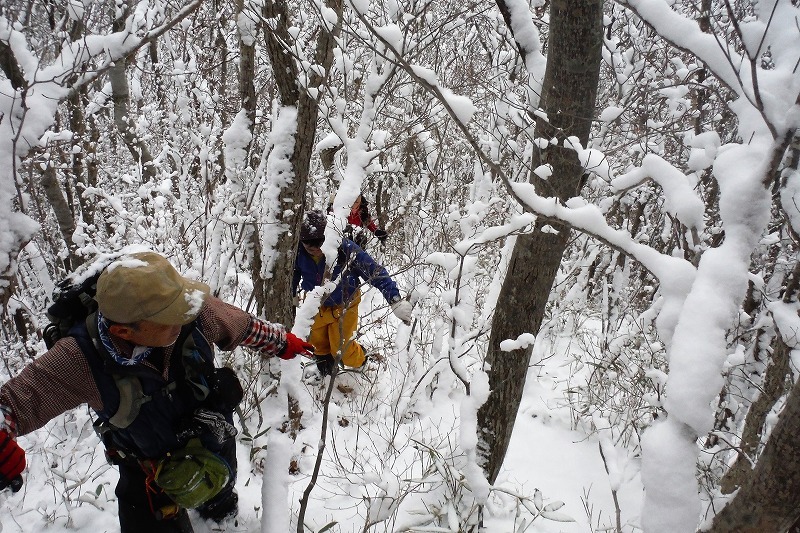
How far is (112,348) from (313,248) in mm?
1975

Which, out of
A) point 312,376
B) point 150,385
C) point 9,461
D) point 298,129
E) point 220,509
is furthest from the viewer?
point 312,376

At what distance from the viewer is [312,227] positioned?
331cm

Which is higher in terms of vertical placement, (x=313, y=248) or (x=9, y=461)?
(x=313, y=248)

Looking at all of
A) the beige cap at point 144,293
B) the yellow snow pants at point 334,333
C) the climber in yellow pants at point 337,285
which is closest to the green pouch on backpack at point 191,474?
the beige cap at point 144,293

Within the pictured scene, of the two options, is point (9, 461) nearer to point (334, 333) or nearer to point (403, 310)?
point (403, 310)

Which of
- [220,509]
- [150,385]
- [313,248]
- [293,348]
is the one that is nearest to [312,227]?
[313,248]

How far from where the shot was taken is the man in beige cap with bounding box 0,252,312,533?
57.7 inches

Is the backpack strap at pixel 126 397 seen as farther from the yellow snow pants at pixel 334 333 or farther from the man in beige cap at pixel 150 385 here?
the yellow snow pants at pixel 334 333

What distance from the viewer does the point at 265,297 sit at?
2723mm

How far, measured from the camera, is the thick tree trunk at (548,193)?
171 cm

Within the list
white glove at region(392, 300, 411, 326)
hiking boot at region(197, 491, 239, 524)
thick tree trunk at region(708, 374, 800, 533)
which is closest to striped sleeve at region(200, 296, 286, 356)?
hiking boot at region(197, 491, 239, 524)

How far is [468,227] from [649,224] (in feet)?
10.5

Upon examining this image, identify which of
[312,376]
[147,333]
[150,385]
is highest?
[312,376]

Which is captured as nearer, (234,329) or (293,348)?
(234,329)
